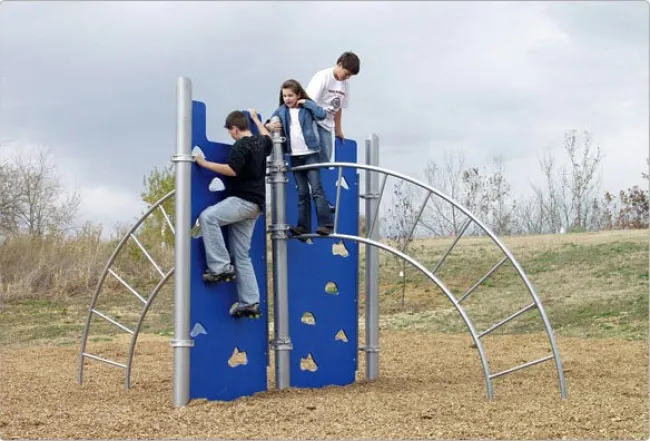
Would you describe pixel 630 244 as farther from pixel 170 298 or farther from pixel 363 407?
pixel 363 407

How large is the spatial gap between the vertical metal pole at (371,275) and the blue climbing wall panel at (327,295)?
117 millimetres

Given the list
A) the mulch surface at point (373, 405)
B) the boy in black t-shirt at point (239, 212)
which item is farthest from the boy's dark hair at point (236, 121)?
the mulch surface at point (373, 405)

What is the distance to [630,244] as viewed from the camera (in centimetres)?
1647

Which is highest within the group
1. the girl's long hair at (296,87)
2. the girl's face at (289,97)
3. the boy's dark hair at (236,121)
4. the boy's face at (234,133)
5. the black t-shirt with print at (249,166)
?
the girl's long hair at (296,87)

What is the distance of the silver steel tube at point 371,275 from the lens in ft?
23.8

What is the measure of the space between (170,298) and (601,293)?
728 cm

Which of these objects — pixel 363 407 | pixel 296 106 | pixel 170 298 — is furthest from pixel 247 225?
pixel 170 298

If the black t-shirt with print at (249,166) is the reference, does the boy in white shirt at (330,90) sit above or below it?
above

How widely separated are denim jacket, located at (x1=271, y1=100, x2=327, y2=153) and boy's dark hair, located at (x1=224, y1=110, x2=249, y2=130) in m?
0.33

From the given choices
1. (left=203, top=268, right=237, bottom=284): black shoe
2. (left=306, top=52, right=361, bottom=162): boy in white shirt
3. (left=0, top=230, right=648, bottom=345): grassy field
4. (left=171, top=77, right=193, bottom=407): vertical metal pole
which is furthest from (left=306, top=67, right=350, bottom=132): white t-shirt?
(left=0, top=230, right=648, bottom=345): grassy field

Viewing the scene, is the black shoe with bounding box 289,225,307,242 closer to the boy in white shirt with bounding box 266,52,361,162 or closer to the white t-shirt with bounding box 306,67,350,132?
the boy in white shirt with bounding box 266,52,361,162

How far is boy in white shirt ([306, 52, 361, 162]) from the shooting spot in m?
6.45

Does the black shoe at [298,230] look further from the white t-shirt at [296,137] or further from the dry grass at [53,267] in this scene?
the dry grass at [53,267]

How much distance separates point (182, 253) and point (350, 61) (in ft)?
6.11
